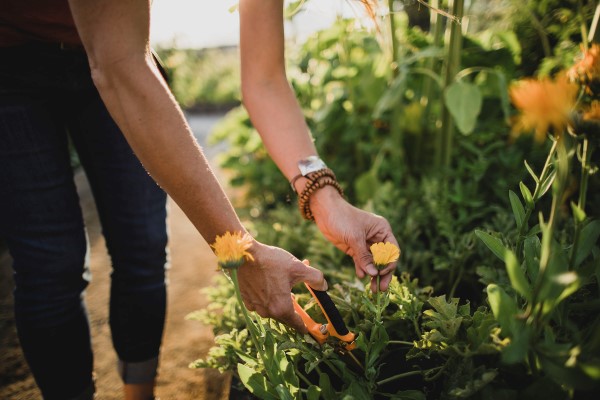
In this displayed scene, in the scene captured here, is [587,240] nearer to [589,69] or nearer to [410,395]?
[589,69]

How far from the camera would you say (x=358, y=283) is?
3.40 feet

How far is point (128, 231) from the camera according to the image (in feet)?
3.55

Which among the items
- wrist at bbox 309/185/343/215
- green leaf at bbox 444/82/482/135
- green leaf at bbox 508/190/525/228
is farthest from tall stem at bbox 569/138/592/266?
green leaf at bbox 444/82/482/135

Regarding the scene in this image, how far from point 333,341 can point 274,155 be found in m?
0.49

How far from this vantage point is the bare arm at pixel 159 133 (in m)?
0.65

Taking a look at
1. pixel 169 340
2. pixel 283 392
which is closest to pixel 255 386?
pixel 283 392

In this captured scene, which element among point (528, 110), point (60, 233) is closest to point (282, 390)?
point (528, 110)

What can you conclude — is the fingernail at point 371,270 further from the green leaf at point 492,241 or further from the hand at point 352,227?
the green leaf at point 492,241

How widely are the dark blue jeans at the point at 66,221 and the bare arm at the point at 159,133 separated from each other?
359 millimetres

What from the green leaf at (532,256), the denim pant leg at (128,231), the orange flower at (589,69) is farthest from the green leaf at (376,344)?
the denim pant leg at (128,231)

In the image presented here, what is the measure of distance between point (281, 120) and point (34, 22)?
1.85 ft

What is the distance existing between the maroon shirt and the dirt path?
40.6 inches

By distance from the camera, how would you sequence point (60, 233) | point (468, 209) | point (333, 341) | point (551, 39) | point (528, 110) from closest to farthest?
point (528, 110), point (333, 341), point (60, 233), point (468, 209), point (551, 39)

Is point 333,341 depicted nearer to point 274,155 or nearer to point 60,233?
point 274,155
